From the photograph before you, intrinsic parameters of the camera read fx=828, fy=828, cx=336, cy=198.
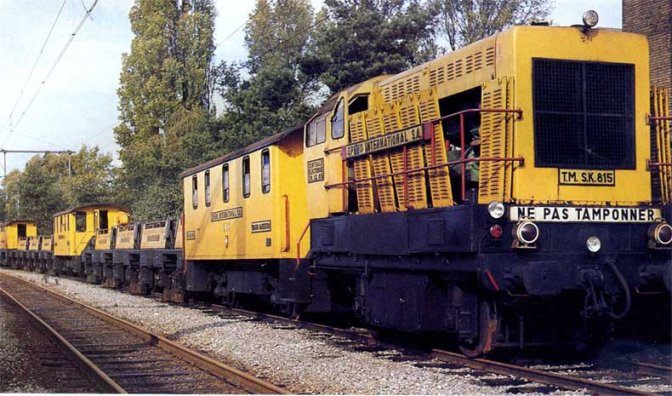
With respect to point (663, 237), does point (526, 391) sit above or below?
below

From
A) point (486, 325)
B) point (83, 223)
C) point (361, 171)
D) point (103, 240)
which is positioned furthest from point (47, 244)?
point (486, 325)

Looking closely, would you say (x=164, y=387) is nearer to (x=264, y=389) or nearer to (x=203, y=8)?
(x=264, y=389)

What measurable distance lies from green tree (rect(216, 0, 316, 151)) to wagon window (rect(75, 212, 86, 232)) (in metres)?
8.77

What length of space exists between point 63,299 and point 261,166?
10088 millimetres

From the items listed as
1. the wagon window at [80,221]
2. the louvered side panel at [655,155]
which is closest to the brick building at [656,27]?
the louvered side panel at [655,155]

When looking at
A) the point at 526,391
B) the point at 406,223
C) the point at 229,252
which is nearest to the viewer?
the point at 526,391

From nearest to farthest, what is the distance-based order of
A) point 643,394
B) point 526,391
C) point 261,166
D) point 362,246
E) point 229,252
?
point 643,394, point 526,391, point 362,246, point 261,166, point 229,252

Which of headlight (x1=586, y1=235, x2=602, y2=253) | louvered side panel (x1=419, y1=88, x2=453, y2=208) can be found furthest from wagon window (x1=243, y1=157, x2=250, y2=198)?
headlight (x1=586, y1=235, x2=602, y2=253)

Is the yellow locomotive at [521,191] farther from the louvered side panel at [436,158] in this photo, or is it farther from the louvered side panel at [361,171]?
the louvered side panel at [361,171]

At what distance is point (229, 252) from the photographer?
632 inches

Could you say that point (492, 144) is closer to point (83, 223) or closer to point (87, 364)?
point (87, 364)

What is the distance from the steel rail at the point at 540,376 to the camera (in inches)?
292

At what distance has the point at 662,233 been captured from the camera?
8547 mm

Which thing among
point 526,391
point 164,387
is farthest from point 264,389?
point 526,391
